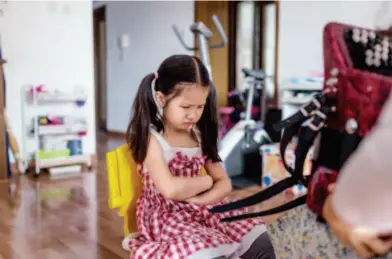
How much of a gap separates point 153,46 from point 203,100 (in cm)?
412

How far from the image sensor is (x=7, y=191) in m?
2.87

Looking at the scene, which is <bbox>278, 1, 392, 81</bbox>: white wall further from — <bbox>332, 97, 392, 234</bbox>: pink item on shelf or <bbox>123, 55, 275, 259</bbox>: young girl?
<bbox>332, 97, 392, 234</bbox>: pink item on shelf

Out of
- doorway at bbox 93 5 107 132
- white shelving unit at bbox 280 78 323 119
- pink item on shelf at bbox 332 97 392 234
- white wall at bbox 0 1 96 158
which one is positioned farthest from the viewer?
doorway at bbox 93 5 107 132

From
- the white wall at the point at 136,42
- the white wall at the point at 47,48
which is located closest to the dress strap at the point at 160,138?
the white wall at the point at 47,48

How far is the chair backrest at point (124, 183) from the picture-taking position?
1295 millimetres

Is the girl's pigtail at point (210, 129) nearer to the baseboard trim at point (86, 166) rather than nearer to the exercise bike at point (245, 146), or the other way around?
the exercise bike at point (245, 146)

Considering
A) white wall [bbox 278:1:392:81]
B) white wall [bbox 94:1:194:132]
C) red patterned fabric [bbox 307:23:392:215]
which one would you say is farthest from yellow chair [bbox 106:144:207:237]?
white wall [bbox 94:1:194:132]

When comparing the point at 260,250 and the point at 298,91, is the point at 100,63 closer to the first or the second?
the point at 298,91

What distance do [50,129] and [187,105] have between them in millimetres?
2570

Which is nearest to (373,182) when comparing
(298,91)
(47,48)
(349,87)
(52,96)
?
(349,87)

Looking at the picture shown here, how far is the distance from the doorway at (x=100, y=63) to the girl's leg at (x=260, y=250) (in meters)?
5.11

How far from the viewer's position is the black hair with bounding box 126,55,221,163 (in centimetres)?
114

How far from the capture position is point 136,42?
5367 millimetres

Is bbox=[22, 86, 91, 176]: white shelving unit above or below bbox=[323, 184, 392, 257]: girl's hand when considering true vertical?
below
